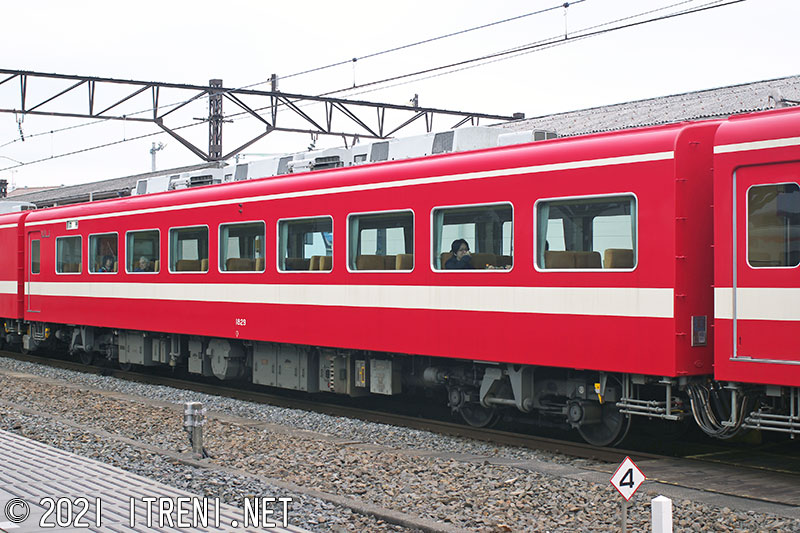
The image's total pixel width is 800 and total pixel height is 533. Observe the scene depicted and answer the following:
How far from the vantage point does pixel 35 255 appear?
21.1m

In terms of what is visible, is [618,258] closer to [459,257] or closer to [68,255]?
[459,257]

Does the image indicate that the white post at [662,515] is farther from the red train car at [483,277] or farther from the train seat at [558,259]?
the train seat at [558,259]

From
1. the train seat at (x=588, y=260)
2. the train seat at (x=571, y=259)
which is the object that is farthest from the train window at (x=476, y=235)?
the train seat at (x=588, y=260)

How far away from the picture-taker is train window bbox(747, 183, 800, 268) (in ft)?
27.4

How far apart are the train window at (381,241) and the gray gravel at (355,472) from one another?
6.59 ft

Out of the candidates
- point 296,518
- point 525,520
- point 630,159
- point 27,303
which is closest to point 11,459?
point 296,518

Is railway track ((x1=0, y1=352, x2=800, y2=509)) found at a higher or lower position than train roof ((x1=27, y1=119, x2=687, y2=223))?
lower

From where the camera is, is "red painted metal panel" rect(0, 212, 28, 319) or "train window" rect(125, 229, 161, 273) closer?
"train window" rect(125, 229, 161, 273)

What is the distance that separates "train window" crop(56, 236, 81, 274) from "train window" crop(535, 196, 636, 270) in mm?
11888

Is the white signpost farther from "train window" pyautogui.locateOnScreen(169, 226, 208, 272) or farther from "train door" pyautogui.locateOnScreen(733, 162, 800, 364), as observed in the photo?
"train window" pyautogui.locateOnScreen(169, 226, 208, 272)

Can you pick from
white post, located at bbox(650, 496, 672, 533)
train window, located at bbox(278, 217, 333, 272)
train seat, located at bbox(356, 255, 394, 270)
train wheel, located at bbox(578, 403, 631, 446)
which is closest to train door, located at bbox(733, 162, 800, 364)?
train wheel, located at bbox(578, 403, 631, 446)

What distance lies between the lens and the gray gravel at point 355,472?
6.94 m

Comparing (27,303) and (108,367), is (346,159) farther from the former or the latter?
(27,303)

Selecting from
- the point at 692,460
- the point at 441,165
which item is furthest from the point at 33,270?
the point at 692,460
